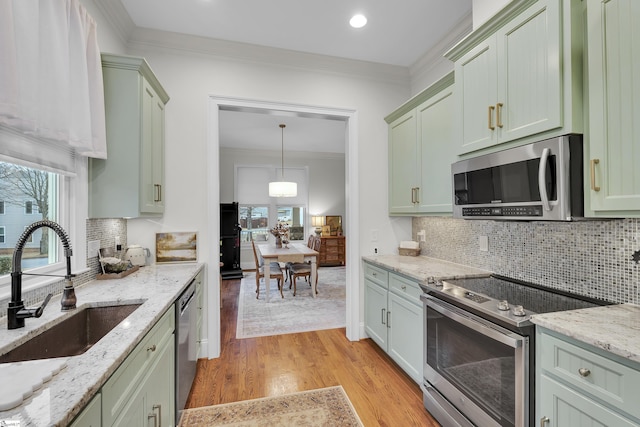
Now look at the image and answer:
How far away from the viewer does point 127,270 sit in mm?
2252

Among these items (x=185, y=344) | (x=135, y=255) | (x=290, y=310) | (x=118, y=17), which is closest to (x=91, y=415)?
(x=185, y=344)

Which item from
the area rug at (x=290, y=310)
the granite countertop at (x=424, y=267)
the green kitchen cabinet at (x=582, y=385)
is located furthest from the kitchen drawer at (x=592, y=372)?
the area rug at (x=290, y=310)

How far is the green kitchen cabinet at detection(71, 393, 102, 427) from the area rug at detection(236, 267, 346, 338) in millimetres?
2538

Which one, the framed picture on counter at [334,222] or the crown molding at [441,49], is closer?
the crown molding at [441,49]

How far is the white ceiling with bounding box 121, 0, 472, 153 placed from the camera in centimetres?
236

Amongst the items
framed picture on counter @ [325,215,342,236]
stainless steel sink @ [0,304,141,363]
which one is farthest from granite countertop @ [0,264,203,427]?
framed picture on counter @ [325,215,342,236]

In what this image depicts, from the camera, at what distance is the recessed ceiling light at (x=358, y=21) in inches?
98.1

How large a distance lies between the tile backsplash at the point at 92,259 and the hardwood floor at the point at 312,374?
1.17m

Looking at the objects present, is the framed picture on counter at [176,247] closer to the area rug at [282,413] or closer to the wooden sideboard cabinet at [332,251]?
the area rug at [282,413]

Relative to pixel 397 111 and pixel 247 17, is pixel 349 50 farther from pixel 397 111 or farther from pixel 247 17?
pixel 247 17

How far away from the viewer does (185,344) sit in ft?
6.56

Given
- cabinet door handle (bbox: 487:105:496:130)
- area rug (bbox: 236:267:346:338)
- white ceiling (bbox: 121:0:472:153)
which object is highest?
white ceiling (bbox: 121:0:472:153)

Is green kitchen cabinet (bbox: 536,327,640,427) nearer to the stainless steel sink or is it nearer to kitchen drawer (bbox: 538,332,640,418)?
kitchen drawer (bbox: 538,332,640,418)

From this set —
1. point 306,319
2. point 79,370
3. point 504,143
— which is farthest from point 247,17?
point 306,319
